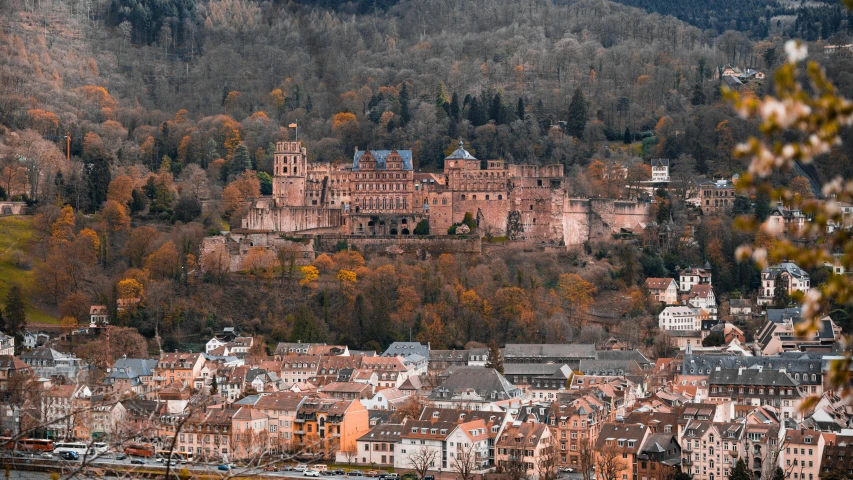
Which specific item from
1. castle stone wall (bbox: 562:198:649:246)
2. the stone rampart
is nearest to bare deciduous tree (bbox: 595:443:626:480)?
the stone rampart

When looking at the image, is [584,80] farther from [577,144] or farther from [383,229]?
[383,229]

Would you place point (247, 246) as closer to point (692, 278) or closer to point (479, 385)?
point (479, 385)

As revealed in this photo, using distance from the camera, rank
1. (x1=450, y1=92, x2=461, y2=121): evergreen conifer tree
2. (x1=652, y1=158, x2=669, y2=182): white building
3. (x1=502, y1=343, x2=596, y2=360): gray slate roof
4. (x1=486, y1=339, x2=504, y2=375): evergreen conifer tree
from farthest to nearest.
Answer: (x1=450, y1=92, x2=461, y2=121): evergreen conifer tree < (x1=652, y1=158, x2=669, y2=182): white building < (x1=502, y1=343, x2=596, y2=360): gray slate roof < (x1=486, y1=339, x2=504, y2=375): evergreen conifer tree

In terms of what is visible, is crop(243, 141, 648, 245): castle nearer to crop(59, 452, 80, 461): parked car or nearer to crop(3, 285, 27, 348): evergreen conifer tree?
crop(3, 285, 27, 348): evergreen conifer tree

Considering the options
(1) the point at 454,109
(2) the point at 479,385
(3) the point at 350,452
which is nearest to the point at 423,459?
(3) the point at 350,452

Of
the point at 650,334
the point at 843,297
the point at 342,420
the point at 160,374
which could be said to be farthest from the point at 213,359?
the point at 843,297

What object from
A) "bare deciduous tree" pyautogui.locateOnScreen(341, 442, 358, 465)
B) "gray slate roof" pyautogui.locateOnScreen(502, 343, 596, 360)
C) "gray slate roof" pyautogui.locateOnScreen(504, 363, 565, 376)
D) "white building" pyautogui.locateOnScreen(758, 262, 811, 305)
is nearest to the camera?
"bare deciduous tree" pyautogui.locateOnScreen(341, 442, 358, 465)

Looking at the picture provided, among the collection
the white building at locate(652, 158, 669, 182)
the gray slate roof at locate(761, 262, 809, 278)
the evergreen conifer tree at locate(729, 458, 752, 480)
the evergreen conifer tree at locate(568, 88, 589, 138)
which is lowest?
the evergreen conifer tree at locate(729, 458, 752, 480)
